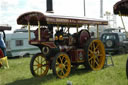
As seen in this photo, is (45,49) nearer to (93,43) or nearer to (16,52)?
(93,43)

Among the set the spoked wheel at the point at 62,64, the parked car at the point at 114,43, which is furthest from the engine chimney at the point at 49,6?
the parked car at the point at 114,43

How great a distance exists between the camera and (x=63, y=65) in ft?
27.9

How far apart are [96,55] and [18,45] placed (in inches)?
409

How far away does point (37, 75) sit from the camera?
29.8 feet

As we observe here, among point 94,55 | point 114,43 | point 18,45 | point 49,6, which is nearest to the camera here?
point 94,55

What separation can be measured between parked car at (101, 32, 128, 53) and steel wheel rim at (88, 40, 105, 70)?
6.45 metres

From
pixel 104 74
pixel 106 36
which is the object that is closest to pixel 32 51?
pixel 106 36

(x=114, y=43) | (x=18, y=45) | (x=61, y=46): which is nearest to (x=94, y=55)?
(x=61, y=46)

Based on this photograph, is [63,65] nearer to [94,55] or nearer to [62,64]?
[62,64]

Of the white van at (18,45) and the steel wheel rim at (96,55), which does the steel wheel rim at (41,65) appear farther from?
the white van at (18,45)

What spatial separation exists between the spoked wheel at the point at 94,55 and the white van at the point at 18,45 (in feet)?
32.3

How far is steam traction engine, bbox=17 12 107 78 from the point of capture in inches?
332

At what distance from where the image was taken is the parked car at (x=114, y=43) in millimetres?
16922

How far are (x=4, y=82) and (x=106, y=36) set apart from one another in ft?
34.0
